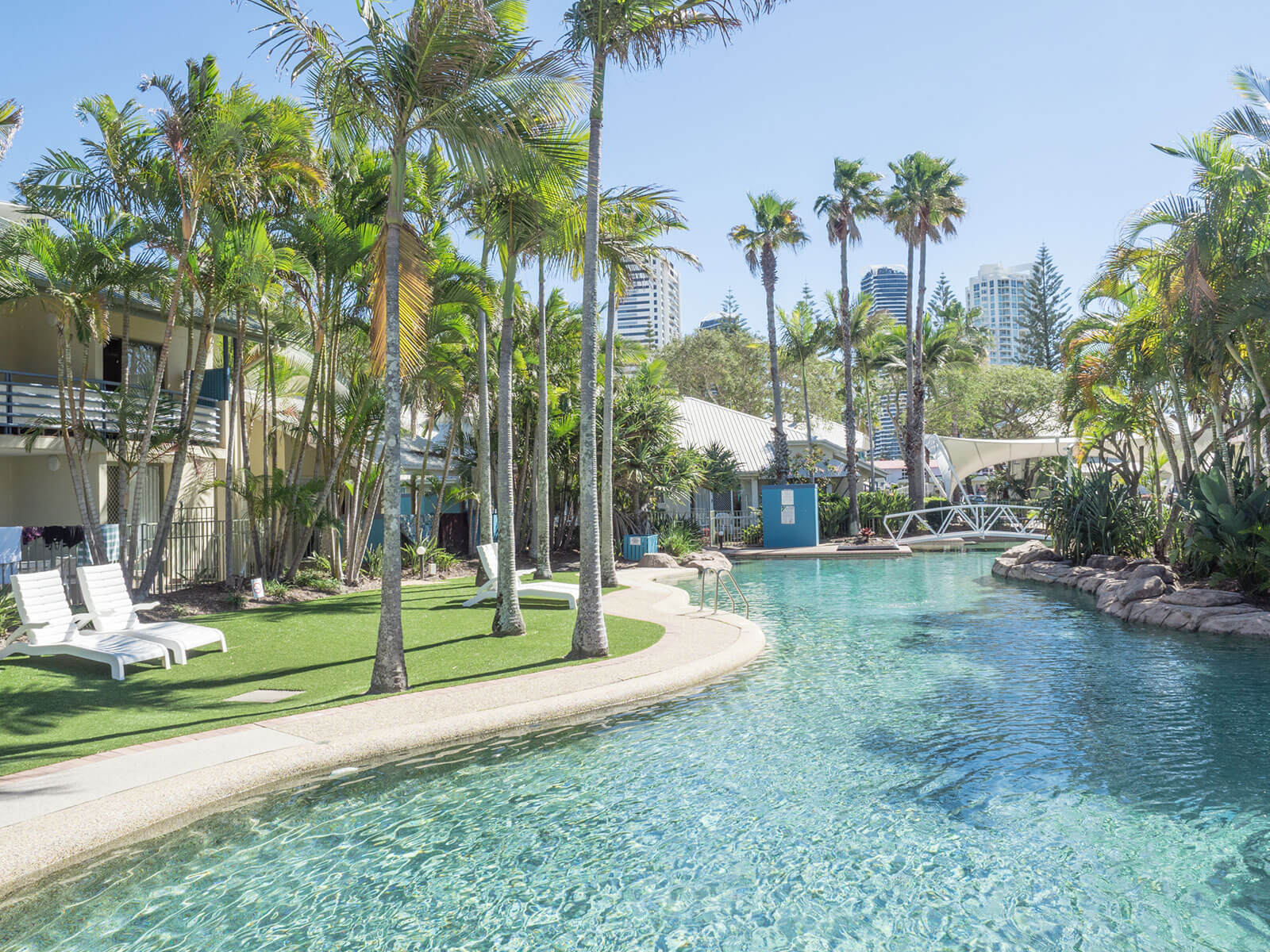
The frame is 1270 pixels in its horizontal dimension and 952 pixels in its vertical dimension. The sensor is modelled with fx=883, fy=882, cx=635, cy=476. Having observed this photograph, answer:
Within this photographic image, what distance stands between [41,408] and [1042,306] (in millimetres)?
60774

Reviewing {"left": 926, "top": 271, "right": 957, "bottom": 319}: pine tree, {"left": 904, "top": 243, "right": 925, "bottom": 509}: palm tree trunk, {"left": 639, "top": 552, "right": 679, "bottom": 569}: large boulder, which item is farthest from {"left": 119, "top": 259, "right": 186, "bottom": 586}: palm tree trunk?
{"left": 926, "top": 271, "right": 957, "bottom": 319}: pine tree

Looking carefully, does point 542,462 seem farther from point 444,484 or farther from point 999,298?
point 999,298

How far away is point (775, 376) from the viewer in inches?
1323

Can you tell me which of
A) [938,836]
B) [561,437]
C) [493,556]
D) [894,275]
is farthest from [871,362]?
[894,275]

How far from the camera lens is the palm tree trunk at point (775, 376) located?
32.4 metres

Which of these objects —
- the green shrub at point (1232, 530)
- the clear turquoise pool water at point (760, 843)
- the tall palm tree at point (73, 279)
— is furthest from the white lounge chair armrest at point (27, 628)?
the green shrub at point (1232, 530)

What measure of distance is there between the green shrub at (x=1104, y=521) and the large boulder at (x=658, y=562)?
952 centimetres

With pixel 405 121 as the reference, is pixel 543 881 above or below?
below

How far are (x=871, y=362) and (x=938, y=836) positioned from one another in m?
36.4

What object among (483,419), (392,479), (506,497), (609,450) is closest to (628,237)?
(609,450)

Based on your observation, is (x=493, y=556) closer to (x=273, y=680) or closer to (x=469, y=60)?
(x=273, y=680)

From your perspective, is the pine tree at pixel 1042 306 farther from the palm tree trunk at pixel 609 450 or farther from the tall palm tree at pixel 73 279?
the tall palm tree at pixel 73 279

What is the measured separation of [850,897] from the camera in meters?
4.73

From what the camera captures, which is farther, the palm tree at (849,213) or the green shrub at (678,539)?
the palm tree at (849,213)
